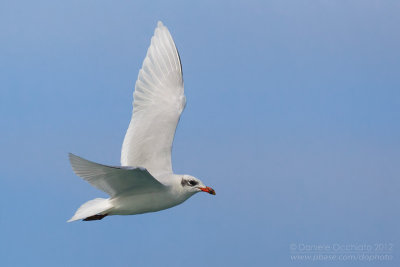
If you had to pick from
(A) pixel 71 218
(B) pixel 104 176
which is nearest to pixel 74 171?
(B) pixel 104 176

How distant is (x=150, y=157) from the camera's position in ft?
32.4

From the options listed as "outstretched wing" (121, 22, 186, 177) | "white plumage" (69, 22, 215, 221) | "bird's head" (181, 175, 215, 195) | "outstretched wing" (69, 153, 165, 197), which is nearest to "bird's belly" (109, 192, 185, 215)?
"white plumage" (69, 22, 215, 221)

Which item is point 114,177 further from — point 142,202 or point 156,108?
point 156,108

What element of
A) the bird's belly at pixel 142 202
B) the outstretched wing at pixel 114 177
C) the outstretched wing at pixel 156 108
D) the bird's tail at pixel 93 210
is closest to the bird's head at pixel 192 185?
the bird's belly at pixel 142 202

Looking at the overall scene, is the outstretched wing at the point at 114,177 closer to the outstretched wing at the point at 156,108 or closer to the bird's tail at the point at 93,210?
the bird's tail at the point at 93,210

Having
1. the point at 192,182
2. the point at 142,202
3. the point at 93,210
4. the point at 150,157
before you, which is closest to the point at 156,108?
the point at 150,157

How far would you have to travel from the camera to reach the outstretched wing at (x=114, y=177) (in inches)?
309

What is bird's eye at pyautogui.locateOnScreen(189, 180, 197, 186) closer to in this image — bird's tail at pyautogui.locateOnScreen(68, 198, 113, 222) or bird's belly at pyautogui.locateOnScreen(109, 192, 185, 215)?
bird's belly at pyautogui.locateOnScreen(109, 192, 185, 215)

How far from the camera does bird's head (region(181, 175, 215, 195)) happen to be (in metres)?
8.91

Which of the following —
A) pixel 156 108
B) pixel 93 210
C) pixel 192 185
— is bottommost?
pixel 93 210

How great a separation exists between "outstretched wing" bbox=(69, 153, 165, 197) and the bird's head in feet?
1.18

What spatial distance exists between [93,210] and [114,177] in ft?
2.45

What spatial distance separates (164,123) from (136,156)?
2.45 ft

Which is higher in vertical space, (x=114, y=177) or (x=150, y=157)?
(x=150, y=157)
